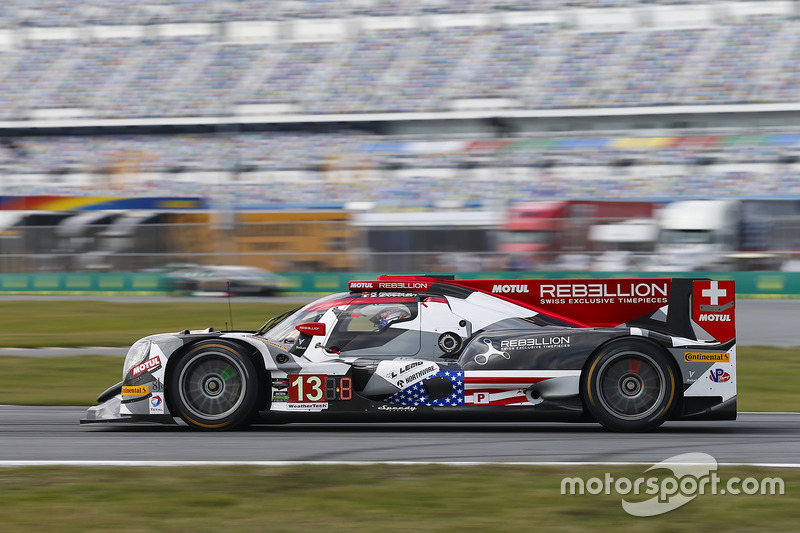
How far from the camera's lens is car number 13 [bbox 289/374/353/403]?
684 centimetres

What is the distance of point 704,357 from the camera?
6.85 meters

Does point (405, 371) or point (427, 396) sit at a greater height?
point (405, 371)

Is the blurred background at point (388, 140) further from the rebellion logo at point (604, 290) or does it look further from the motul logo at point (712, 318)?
the motul logo at point (712, 318)

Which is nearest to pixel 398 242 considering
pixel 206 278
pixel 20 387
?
pixel 206 278

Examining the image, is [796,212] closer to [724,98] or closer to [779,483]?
[724,98]

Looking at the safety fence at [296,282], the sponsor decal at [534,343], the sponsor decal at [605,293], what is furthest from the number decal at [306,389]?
the safety fence at [296,282]

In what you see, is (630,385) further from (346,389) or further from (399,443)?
(346,389)

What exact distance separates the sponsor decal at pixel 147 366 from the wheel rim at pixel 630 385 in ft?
10.4

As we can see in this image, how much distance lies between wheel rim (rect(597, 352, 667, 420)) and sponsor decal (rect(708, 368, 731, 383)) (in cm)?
37

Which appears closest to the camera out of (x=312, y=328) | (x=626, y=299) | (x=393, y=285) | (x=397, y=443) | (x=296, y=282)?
(x=397, y=443)

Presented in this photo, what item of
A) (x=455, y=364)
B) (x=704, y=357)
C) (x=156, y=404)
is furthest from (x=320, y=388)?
(x=704, y=357)

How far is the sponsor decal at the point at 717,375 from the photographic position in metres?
6.82

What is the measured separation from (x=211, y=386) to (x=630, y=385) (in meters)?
3.00

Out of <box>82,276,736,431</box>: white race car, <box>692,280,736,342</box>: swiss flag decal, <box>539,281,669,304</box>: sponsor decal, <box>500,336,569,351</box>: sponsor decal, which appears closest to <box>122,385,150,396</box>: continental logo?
<box>82,276,736,431</box>: white race car
